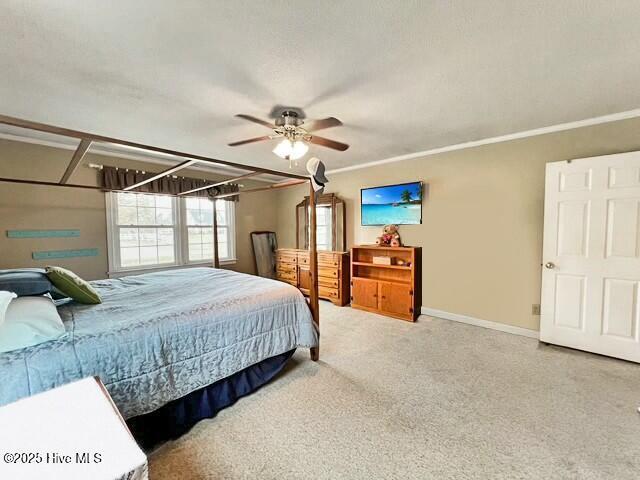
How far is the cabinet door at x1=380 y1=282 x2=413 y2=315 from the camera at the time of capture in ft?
12.5

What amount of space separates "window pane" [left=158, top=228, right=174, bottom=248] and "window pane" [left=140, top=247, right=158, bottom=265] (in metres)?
0.15

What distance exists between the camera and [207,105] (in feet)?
7.55

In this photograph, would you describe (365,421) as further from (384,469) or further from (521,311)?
(521,311)

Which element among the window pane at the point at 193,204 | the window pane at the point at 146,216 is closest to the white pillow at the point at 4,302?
the window pane at the point at 146,216

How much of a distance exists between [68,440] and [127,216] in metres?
3.83

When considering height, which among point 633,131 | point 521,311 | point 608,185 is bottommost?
point 521,311

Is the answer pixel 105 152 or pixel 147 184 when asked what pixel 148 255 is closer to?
pixel 147 184

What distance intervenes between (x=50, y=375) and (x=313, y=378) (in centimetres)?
171

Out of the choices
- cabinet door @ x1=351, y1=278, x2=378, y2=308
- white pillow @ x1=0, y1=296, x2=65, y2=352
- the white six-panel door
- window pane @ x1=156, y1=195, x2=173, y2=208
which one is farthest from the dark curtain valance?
the white six-panel door

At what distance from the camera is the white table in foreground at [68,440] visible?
64 centimetres

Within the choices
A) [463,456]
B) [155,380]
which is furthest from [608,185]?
[155,380]

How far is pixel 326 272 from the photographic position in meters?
4.71

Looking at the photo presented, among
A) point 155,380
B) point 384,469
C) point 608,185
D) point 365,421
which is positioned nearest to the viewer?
point 384,469

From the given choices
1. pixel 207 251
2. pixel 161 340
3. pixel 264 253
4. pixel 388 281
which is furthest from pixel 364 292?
pixel 161 340
